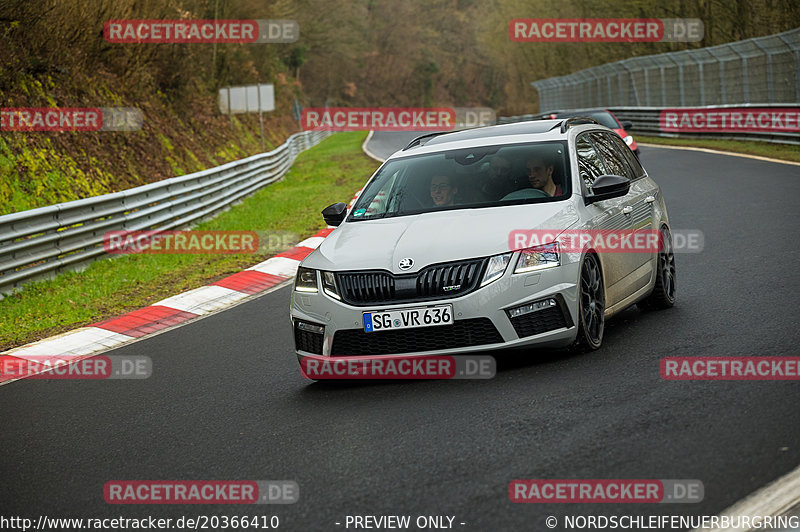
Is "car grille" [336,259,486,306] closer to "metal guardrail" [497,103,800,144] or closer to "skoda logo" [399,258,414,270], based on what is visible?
"skoda logo" [399,258,414,270]

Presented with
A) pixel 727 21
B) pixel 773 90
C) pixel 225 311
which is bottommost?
pixel 225 311

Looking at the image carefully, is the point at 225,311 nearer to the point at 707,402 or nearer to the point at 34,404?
the point at 34,404

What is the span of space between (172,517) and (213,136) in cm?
2917

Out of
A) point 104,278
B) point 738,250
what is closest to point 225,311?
point 104,278

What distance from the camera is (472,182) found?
7.85 m

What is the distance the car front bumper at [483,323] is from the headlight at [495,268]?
0.03 meters

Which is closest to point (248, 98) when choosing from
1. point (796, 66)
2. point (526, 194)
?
point (796, 66)

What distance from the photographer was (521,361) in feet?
23.8

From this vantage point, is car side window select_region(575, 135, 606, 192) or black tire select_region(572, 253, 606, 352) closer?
black tire select_region(572, 253, 606, 352)

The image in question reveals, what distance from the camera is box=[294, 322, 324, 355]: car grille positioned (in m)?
6.98

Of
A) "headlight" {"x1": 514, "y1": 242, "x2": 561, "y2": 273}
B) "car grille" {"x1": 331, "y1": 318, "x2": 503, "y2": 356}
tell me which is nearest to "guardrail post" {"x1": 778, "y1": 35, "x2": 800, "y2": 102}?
"headlight" {"x1": 514, "y1": 242, "x2": 561, "y2": 273}
